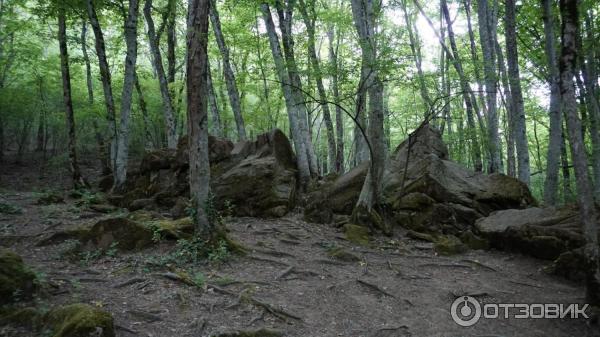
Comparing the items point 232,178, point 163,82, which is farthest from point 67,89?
point 232,178

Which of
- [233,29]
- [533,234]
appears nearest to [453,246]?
[533,234]

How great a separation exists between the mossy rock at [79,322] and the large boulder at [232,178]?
19.7ft

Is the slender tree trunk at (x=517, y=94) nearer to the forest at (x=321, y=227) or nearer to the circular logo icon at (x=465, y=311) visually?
the forest at (x=321, y=227)

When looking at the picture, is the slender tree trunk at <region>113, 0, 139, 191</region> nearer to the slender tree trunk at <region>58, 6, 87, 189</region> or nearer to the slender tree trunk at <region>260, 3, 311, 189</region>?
the slender tree trunk at <region>58, 6, 87, 189</region>

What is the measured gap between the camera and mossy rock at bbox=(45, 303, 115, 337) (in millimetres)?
3773

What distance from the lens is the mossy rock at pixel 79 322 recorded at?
12.4 feet

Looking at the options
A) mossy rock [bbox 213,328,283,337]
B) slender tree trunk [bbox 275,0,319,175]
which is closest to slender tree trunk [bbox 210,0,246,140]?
slender tree trunk [bbox 275,0,319,175]

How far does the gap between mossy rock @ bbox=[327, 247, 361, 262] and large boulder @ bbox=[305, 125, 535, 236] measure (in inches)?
94.7

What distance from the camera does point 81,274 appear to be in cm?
600

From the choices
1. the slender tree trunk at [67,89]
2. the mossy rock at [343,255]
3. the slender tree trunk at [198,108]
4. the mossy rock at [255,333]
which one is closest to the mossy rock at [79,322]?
the mossy rock at [255,333]

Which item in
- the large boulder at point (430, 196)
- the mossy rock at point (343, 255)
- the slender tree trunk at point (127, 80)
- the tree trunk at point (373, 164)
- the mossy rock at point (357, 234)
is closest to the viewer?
the mossy rock at point (343, 255)

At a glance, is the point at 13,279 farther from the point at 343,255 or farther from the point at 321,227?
the point at 321,227

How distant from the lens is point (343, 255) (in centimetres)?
791

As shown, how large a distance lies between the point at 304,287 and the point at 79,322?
11.7 ft
